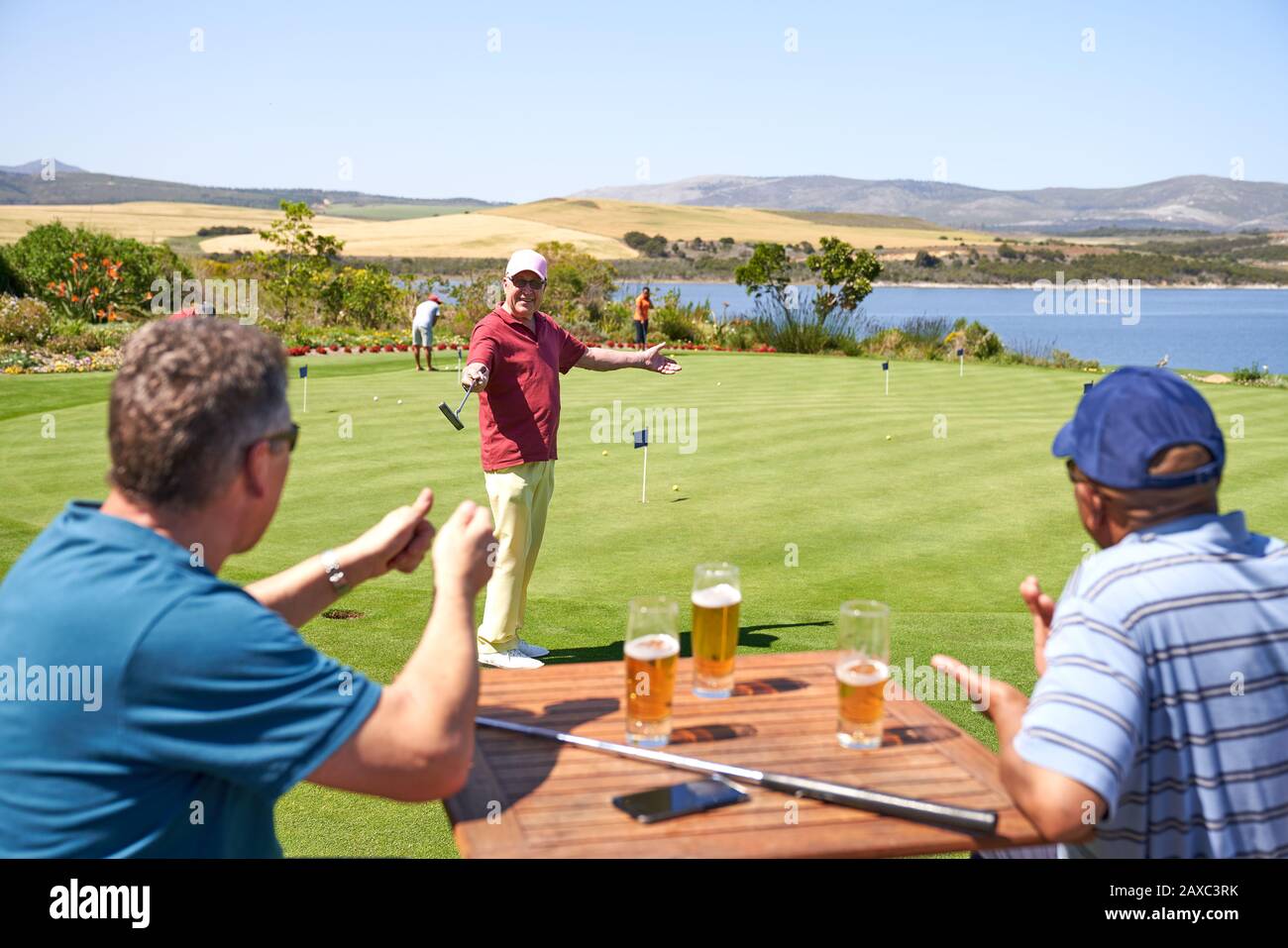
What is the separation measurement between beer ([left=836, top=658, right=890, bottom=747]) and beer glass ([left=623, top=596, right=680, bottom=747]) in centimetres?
35

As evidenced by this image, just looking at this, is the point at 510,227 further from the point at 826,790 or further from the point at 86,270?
the point at 826,790

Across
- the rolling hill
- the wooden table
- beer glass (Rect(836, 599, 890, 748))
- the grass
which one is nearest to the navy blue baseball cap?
beer glass (Rect(836, 599, 890, 748))

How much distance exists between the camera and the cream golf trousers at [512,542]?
581 centimetres

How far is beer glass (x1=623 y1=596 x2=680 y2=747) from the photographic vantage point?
7.85 ft

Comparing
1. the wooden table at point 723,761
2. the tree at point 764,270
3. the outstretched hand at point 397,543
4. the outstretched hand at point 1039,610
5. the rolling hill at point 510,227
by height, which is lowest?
the wooden table at point 723,761

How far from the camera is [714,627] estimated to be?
104 inches

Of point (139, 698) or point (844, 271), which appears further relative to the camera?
point (844, 271)

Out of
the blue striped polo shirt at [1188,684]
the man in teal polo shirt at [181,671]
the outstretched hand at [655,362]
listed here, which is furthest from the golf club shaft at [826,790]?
the outstretched hand at [655,362]

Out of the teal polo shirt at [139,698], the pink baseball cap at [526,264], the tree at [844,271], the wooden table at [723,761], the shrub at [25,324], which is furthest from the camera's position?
the tree at [844,271]

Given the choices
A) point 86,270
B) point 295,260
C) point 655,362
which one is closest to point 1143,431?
point 655,362

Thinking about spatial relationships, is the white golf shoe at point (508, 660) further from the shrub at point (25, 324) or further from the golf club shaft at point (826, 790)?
the shrub at point (25, 324)

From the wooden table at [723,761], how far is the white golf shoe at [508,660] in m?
2.74

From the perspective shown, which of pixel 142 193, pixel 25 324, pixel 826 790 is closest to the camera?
pixel 826 790

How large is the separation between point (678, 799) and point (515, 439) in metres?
3.89
